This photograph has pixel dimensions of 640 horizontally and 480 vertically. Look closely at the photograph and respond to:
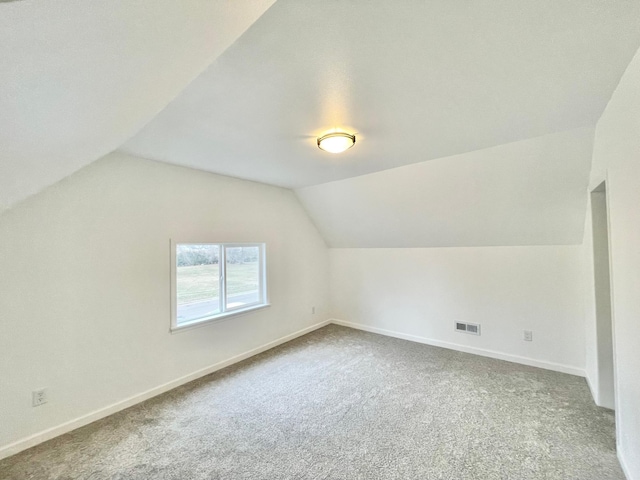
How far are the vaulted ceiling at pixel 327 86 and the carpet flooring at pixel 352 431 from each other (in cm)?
182

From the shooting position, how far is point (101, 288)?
2467mm

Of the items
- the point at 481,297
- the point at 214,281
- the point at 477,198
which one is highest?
the point at 477,198

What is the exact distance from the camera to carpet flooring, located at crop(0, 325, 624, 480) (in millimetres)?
1821

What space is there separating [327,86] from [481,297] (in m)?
3.33

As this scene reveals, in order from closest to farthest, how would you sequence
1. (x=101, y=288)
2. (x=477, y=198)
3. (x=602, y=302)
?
1. (x=602, y=302)
2. (x=101, y=288)
3. (x=477, y=198)

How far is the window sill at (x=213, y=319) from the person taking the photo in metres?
3.00

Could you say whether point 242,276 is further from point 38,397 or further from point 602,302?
point 602,302

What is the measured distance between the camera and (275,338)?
4098mm

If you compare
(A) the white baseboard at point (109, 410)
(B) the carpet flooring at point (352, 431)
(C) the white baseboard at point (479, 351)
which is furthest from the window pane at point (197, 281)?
(C) the white baseboard at point (479, 351)

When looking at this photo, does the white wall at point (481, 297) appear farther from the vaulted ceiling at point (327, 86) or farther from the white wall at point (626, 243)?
the white wall at point (626, 243)

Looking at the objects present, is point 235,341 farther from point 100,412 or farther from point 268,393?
point 100,412

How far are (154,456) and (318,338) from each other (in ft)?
8.72

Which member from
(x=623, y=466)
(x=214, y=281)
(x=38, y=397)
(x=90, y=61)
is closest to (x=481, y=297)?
(x=623, y=466)

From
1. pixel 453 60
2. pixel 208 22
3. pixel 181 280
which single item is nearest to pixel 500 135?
pixel 453 60
